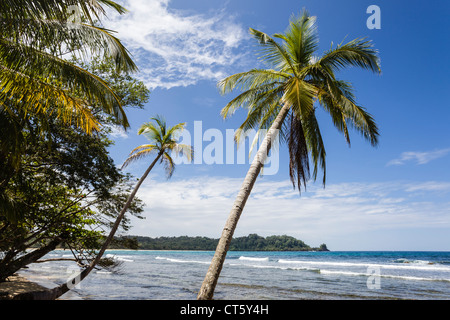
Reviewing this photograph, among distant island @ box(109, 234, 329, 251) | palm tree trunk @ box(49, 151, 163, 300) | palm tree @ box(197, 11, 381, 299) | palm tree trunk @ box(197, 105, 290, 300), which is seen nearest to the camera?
palm tree trunk @ box(197, 105, 290, 300)

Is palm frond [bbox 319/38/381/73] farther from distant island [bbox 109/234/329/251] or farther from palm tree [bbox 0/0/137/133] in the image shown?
distant island [bbox 109/234/329/251]

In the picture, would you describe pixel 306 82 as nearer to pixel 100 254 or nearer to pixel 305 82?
pixel 305 82

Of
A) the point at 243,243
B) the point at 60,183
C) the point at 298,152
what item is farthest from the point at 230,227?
the point at 243,243

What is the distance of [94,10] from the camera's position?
4746 mm

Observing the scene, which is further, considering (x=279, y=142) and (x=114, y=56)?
(x=279, y=142)

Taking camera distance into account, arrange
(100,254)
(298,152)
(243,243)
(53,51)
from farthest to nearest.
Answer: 1. (243,243)
2. (100,254)
3. (298,152)
4. (53,51)

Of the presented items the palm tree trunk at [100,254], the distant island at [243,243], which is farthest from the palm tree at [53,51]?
the distant island at [243,243]

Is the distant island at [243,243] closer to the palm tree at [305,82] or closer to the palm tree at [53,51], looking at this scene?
the palm tree at [305,82]

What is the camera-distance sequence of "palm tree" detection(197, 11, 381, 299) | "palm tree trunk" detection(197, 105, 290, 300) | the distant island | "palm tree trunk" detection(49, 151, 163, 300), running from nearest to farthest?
"palm tree trunk" detection(197, 105, 290, 300) < "palm tree" detection(197, 11, 381, 299) < "palm tree trunk" detection(49, 151, 163, 300) < the distant island

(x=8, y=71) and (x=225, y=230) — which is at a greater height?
(x=8, y=71)

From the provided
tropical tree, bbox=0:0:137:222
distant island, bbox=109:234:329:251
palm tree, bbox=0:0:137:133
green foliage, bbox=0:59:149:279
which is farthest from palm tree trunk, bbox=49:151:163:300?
distant island, bbox=109:234:329:251
